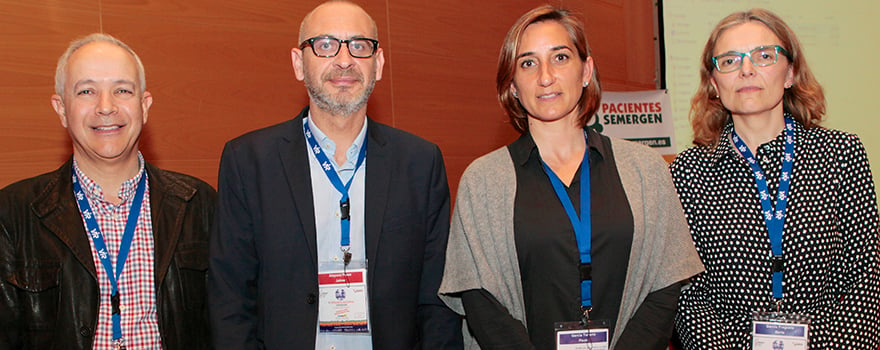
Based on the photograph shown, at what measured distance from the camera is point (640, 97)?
5.67 m

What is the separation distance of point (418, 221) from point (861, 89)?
16.1 ft

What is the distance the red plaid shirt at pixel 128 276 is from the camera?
7.49 feet

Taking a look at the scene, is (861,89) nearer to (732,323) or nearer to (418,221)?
(732,323)

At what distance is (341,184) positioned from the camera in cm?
236

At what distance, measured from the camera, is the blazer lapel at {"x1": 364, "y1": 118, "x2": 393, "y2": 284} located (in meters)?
2.31

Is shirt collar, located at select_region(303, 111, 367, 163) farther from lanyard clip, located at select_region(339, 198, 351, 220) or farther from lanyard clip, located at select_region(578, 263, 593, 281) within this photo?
lanyard clip, located at select_region(578, 263, 593, 281)

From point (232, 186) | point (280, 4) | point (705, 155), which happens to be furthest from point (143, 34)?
point (705, 155)

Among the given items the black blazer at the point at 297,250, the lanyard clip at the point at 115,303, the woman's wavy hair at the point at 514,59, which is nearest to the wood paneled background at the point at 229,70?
the lanyard clip at the point at 115,303

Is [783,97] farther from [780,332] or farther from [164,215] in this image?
[164,215]

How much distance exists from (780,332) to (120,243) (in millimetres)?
2267

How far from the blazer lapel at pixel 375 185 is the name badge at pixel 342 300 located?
0.06 metres

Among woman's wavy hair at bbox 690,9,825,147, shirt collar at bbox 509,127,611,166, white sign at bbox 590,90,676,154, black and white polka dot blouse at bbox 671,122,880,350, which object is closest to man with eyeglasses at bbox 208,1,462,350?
shirt collar at bbox 509,127,611,166

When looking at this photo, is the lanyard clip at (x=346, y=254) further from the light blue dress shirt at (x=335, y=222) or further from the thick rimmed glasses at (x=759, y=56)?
the thick rimmed glasses at (x=759, y=56)

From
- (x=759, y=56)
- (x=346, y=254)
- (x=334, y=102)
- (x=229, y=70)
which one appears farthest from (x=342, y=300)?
(x=229, y=70)
